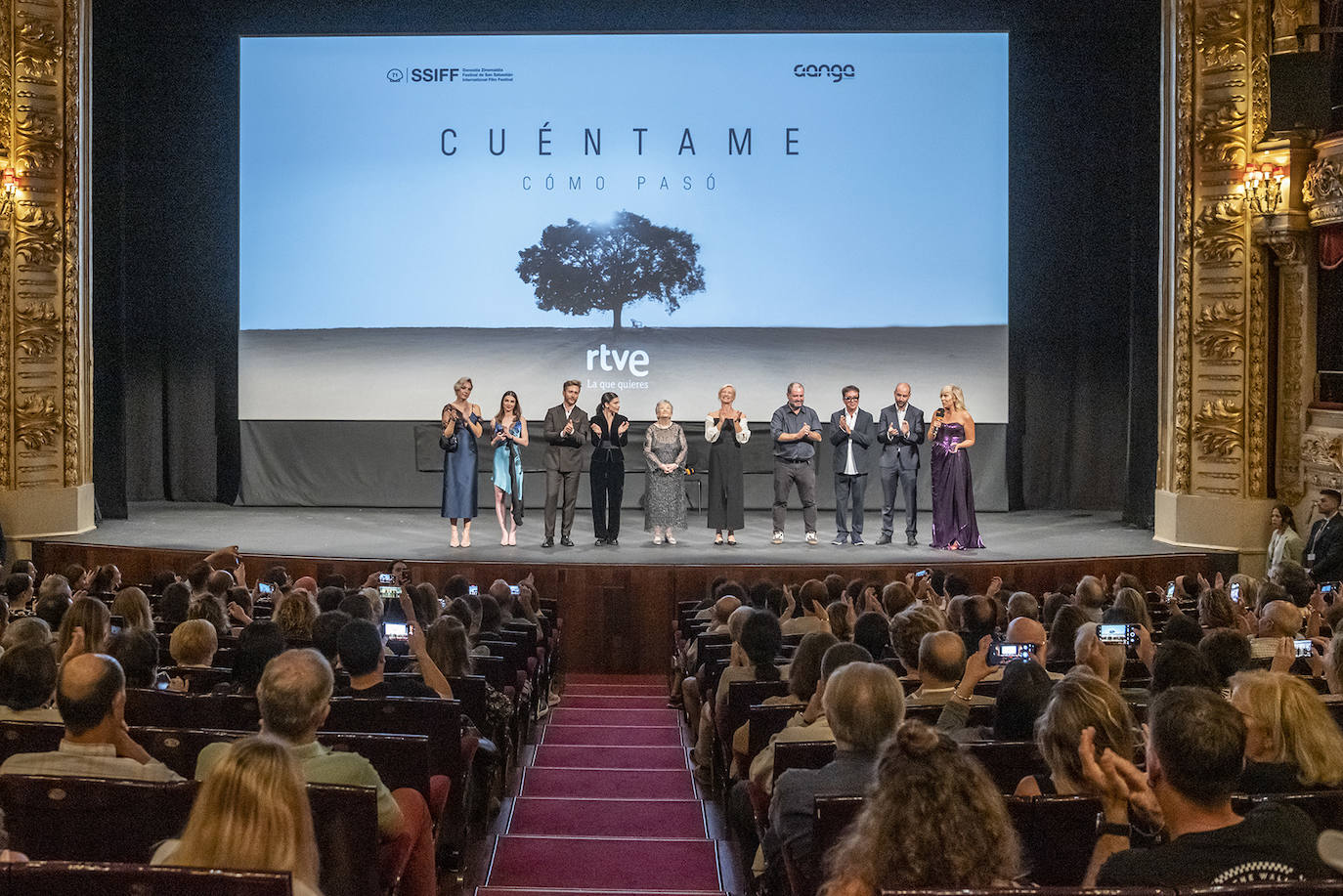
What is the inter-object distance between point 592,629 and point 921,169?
5579 mm

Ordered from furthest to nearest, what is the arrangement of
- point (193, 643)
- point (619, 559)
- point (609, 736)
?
point (619, 559), point (609, 736), point (193, 643)

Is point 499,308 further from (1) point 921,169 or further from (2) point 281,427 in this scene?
(1) point 921,169

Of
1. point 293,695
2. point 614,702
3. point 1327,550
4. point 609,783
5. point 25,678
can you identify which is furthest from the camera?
point 1327,550

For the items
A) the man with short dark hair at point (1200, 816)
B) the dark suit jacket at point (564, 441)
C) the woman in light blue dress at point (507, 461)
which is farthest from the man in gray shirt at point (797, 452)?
the man with short dark hair at point (1200, 816)

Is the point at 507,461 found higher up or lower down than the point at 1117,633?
higher up

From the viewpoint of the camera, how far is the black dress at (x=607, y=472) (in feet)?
33.9

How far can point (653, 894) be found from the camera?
3.93 m

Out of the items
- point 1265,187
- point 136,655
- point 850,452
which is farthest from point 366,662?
point 1265,187

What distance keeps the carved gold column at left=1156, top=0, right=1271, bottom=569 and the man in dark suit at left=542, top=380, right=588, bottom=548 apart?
15.6 ft

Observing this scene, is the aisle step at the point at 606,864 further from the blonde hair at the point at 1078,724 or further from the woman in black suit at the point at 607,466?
the woman in black suit at the point at 607,466

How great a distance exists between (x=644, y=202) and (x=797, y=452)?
316 cm

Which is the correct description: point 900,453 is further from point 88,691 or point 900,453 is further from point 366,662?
point 88,691

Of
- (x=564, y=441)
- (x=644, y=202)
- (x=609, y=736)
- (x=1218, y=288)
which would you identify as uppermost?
(x=644, y=202)

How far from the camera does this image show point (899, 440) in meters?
10.4
